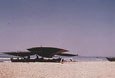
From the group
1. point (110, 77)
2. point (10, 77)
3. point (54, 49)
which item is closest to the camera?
point (10, 77)

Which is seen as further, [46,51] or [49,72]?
[46,51]

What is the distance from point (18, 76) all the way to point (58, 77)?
120 inches

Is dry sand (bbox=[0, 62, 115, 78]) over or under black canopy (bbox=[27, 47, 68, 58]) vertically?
under

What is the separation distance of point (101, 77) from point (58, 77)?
3541 millimetres

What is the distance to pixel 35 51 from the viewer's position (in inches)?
1540

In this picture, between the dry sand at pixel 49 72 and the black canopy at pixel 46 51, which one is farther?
the black canopy at pixel 46 51

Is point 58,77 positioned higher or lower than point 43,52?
lower

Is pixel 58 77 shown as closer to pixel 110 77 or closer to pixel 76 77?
pixel 76 77

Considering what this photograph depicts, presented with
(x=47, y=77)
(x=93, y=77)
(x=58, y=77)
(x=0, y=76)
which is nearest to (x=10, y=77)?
(x=0, y=76)

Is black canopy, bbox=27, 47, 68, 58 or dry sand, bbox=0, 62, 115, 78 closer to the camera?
dry sand, bbox=0, 62, 115, 78

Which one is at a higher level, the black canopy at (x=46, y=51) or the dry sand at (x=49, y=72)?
the black canopy at (x=46, y=51)

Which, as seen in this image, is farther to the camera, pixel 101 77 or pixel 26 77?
pixel 101 77

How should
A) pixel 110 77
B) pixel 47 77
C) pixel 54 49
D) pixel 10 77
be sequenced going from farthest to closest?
pixel 54 49 → pixel 110 77 → pixel 47 77 → pixel 10 77

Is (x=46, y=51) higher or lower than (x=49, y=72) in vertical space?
higher
